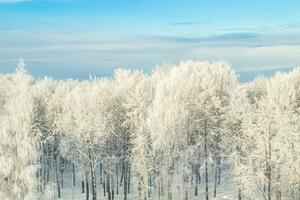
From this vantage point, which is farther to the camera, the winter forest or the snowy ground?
the snowy ground

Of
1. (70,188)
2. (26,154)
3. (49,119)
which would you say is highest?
(49,119)

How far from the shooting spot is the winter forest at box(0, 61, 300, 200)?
40344mm

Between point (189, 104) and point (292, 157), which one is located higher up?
point (189, 104)

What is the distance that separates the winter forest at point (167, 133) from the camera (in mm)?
40344

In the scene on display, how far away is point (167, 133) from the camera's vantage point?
187 ft

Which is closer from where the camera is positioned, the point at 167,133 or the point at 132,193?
the point at 167,133

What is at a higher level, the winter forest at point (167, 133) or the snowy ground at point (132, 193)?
the winter forest at point (167, 133)

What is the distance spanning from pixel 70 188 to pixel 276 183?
40.5 metres

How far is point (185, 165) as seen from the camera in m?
58.3

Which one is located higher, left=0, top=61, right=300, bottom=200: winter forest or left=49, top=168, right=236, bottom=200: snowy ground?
left=0, top=61, right=300, bottom=200: winter forest

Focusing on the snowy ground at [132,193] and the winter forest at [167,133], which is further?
the snowy ground at [132,193]

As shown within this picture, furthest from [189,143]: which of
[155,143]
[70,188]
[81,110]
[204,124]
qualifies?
[70,188]

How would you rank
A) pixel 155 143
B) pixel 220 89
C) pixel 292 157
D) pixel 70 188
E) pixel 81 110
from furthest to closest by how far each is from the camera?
pixel 70 188 < pixel 220 89 < pixel 81 110 < pixel 155 143 < pixel 292 157

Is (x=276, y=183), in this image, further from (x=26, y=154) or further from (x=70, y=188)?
(x=70, y=188)
